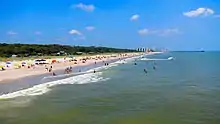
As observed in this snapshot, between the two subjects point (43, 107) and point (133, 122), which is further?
point (43, 107)

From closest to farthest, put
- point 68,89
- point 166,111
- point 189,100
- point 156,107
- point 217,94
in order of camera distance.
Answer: point 166,111, point 156,107, point 189,100, point 217,94, point 68,89

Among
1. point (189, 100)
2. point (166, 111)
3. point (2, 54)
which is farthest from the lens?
point (2, 54)

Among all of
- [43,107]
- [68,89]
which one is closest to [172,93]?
[68,89]

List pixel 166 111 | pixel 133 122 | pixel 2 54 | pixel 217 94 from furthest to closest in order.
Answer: pixel 2 54 < pixel 217 94 < pixel 166 111 < pixel 133 122

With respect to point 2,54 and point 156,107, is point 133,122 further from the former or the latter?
point 2,54

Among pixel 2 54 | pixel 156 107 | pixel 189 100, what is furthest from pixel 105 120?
pixel 2 54

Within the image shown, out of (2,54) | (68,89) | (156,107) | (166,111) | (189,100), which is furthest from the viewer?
(2,54)

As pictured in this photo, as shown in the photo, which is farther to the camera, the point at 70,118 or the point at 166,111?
the point at 166,111

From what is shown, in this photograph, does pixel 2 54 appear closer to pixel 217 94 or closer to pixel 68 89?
pixel 68 89
